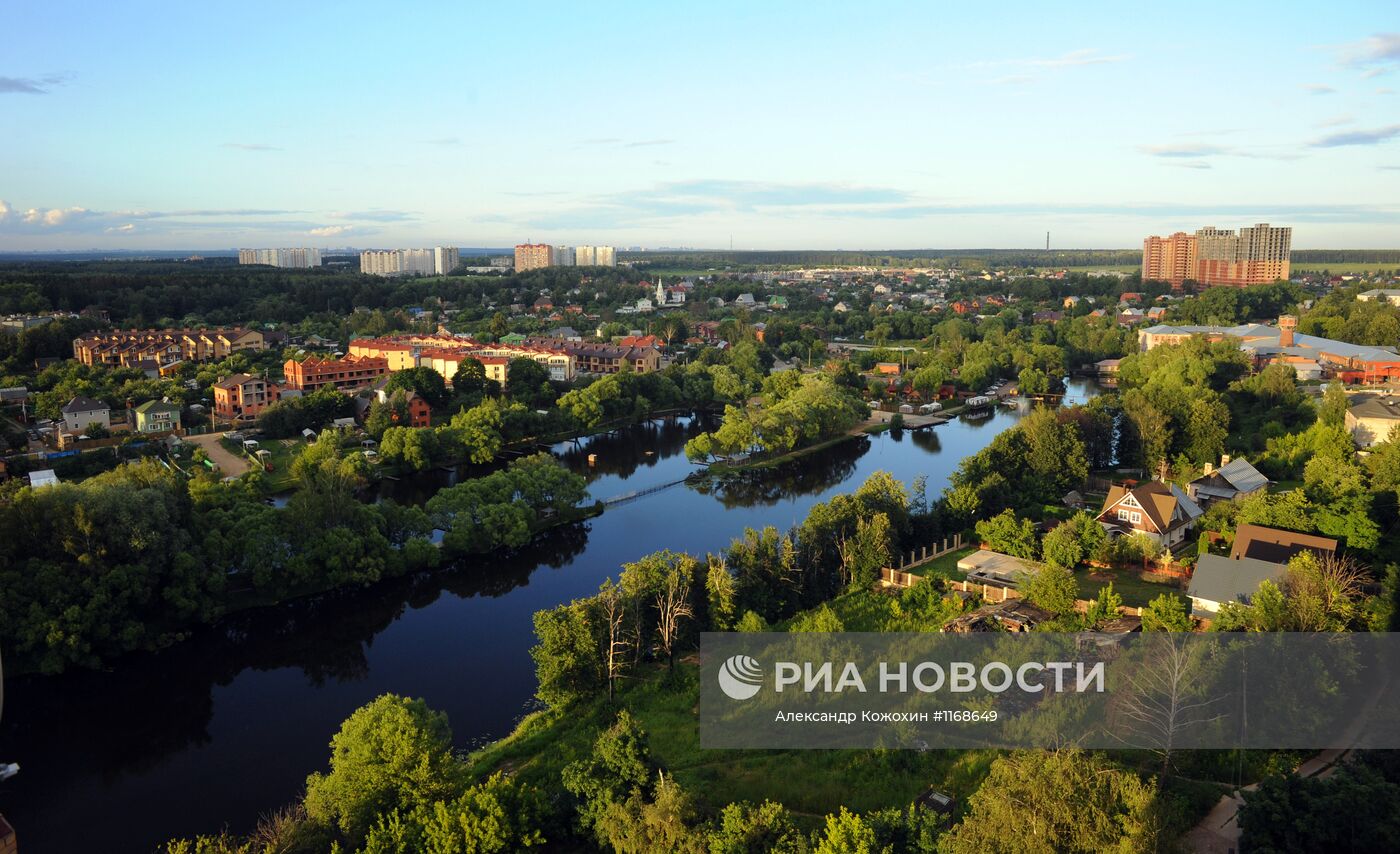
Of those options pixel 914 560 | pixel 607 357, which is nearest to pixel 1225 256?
pixel 607 357

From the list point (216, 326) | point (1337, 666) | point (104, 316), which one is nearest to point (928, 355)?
point (1337, 666)

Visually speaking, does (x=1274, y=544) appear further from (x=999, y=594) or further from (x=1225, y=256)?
(x=1225, y=256)

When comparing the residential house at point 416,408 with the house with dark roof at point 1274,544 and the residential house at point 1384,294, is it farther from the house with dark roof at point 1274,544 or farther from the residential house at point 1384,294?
the residential house at point 1384,294

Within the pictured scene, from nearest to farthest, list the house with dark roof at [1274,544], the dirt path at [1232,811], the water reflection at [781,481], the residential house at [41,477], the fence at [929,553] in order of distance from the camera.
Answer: the dirt path at [1232,811] < the house with dark roof at [1274,544] < the fence at [929,553] < the residential house at [41,477] < the water reflection at [781,481]

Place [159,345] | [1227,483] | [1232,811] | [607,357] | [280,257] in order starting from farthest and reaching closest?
[280,257], [607,357], [159,345], [1227,483], [1232,811]

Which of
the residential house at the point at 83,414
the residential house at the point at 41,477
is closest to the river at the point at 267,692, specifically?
the residential house at the point at 41,477

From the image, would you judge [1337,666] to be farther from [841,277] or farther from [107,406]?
[841,277]

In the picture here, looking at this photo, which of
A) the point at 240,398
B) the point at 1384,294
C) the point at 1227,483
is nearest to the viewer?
the point at 1227,483
